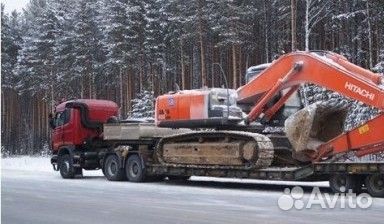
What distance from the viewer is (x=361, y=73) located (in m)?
13.3

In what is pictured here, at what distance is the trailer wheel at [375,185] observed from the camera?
40.6ft

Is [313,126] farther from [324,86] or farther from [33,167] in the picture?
[33,167]

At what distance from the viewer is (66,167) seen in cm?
2092

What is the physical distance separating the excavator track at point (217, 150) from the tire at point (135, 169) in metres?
0.78

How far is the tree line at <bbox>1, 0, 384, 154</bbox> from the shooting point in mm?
36312

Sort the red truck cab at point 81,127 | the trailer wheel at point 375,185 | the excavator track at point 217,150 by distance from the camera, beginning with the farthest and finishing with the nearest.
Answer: the red truck cab at point 81,127 → the excavator track at point 217,150 → the trailer wheel at point 375,185

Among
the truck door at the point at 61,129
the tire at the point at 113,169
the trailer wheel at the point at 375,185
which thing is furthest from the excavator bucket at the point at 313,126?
the truck door at the point at 61,129

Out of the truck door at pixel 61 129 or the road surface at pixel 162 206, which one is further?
the truck door at pixel 61 129

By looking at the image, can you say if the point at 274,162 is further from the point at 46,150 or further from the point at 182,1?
the point at 46,150

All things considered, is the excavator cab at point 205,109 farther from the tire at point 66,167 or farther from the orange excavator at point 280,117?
the tire at point 66,167

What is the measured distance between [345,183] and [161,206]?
14.4 ft

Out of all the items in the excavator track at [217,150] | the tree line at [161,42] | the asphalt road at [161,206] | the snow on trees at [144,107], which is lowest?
the asphalt road at [161,206]

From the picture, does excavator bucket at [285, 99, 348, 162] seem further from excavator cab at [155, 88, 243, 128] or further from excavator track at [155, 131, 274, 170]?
excavator cab at [155, 88, 243, 128]

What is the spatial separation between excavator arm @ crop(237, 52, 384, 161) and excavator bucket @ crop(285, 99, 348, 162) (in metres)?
0.03
